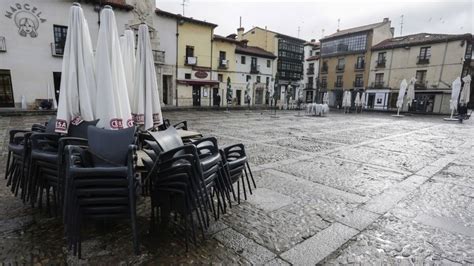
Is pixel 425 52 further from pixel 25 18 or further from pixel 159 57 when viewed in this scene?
pixel 25 18

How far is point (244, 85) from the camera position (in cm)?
3064

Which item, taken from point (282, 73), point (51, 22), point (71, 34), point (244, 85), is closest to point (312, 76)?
point (282, 73)

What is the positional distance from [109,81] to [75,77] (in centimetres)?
52

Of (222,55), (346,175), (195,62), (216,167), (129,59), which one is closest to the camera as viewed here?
(216,167)

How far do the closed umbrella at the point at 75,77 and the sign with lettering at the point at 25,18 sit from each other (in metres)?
17.5

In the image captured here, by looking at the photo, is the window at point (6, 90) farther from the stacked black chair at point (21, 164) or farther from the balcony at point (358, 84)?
the balcony at point (358, 84)

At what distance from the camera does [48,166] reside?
106 inches

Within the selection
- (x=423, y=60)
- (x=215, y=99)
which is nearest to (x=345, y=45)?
(x=423, y=60)

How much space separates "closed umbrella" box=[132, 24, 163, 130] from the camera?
400cm

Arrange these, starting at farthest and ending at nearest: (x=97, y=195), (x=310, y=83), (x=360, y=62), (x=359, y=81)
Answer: (x=310, y=83)
(x=359, y=81)
(x=360, y=62)
(x=97, y=195)

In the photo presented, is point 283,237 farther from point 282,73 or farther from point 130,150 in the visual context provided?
point 282,73

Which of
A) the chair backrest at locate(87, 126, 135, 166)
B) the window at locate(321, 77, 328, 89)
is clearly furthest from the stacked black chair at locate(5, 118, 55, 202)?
the window at locate(321, 77, 328, 89)

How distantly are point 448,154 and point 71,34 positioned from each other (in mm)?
9027

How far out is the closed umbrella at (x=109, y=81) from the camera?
3.09 metres
